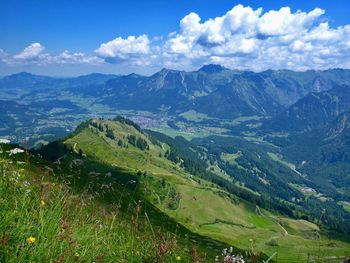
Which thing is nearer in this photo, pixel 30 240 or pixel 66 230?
pixel 30 240

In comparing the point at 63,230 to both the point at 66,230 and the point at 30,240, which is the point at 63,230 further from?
the point at 30,240

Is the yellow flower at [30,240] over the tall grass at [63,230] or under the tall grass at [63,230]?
over

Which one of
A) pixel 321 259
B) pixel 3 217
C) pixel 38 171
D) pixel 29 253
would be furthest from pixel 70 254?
pixel 321 259

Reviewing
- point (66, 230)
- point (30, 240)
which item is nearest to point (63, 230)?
point (66, 230)

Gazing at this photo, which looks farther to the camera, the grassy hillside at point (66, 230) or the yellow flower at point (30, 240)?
the grassy hillside at point (66, 230)

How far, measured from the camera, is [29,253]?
5.48 m

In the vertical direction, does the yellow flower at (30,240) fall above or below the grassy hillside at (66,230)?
above

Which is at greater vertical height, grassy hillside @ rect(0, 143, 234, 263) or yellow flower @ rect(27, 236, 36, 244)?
yellow flower @ rect(27, 236, 36, 244)

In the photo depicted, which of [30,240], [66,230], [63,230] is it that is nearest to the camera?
[30,240]

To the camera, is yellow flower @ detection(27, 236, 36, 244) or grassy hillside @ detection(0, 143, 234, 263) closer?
yellow flower @ detection(27, 236, 36, 244)

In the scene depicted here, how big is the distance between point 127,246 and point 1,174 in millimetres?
3346

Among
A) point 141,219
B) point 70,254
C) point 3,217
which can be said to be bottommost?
point 141,219

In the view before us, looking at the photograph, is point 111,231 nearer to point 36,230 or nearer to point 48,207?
point 48,207

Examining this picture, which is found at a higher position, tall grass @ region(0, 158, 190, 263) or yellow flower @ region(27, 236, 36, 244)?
yellow flower @ region(27, 236, 36, 244)
